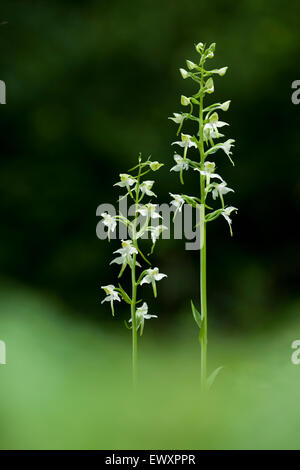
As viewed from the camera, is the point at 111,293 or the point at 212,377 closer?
the point at 212,377

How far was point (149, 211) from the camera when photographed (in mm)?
1340

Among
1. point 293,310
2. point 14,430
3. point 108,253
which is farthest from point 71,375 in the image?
point 108,253

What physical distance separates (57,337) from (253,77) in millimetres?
1663

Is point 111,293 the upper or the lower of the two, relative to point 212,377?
upper

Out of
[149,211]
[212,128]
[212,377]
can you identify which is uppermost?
[212,128]

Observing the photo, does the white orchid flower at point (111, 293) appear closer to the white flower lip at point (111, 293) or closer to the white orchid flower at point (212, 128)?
the white flower lip at point (111, 293)

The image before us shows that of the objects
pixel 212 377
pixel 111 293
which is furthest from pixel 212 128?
pixel 212 377

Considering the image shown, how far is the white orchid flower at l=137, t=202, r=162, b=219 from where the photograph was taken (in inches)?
52.4

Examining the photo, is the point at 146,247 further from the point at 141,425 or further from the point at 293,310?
the point at 141,425

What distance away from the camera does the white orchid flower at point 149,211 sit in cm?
133

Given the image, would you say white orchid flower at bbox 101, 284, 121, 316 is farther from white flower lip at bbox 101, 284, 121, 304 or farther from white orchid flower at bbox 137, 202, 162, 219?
white orchid flower at bbox 137, 202, 162, 219

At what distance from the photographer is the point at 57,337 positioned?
4.92ft

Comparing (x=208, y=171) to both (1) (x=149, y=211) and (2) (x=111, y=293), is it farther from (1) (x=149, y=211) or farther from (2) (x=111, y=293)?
(2) (x=111, y=293)

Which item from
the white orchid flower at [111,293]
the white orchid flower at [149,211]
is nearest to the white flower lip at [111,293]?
the white orchid flower at [111,293]
